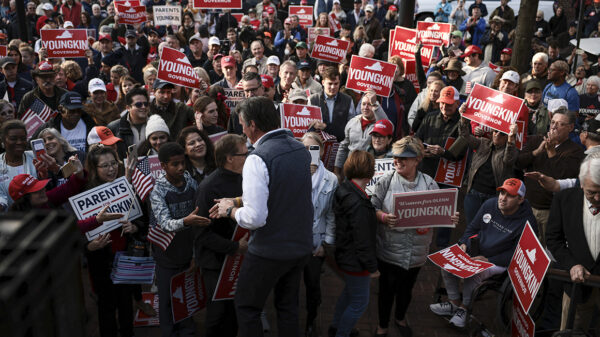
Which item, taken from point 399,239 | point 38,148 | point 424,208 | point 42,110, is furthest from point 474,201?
point 42,110

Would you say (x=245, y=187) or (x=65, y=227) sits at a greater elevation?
(x=65, y=227)

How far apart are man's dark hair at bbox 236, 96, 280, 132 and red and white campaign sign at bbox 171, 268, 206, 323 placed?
5.04ft

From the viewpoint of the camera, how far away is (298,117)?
259 inches

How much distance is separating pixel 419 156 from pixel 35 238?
4.00 meters

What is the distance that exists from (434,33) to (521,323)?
765 cm

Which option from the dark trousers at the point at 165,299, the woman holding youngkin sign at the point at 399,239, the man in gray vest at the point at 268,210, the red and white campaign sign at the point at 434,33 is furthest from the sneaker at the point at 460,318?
the red and white campaign sign at the point at 434,33

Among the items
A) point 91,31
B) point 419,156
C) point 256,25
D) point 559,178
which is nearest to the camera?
point 419,156

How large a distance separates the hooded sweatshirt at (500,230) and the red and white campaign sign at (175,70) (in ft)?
14.2

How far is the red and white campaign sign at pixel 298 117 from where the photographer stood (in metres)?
6.53

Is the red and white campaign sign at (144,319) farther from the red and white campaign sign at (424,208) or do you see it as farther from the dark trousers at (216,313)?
the red and white campaign sign at (424,208)

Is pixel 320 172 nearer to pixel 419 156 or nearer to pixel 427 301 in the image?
pixel 419 156

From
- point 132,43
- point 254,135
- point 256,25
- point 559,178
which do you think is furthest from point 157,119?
point 256,25

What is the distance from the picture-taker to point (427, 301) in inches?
227

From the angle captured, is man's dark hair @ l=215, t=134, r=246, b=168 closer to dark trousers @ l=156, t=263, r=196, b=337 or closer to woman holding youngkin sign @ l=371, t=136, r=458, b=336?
dark trousers @ l=156, t=263, r=196, b=337
